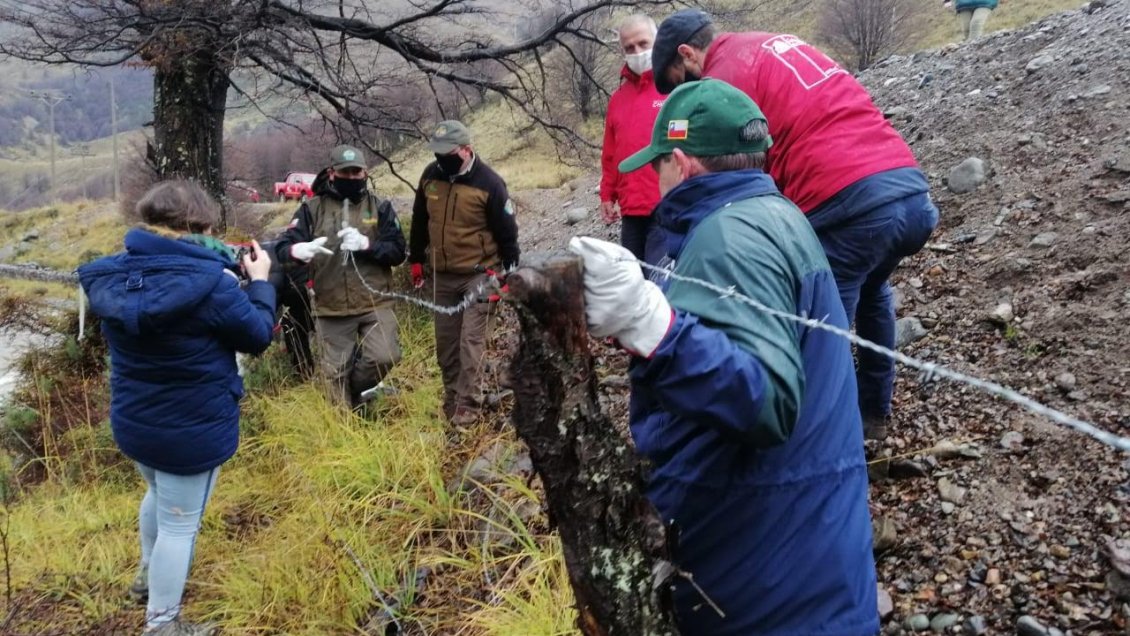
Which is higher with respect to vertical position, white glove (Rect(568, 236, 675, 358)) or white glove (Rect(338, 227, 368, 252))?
white glove (Rect(568, 236, 675, 358))

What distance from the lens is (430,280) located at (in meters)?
5.38

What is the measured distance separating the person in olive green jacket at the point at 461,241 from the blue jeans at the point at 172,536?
5.67 feet

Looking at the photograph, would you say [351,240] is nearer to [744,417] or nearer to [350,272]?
[350,272]

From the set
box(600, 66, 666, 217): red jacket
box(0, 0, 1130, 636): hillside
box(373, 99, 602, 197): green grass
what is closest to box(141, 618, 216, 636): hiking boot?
box(0, 0, 1130, 636): hillside

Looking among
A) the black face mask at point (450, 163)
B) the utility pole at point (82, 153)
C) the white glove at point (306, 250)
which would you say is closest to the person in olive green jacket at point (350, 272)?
the white glove at point (306, 250)

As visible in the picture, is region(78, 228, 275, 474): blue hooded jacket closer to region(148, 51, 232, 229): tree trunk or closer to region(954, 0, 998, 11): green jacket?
region(148, 51, 232, 229): tree trunk

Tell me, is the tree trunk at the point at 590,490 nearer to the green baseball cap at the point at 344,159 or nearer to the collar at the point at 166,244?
the collar at the point at 166,244

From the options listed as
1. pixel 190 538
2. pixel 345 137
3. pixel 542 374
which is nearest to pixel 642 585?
pixel 542 374

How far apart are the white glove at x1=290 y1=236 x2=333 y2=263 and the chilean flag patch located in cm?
308

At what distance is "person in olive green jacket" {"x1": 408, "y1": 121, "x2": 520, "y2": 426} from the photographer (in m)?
4.19

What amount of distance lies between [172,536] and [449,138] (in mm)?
2432

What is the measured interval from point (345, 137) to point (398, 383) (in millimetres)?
3757

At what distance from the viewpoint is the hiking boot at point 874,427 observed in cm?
310

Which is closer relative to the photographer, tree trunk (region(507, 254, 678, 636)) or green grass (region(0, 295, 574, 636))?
tree trunk (region(507, 254, 678, 636))
